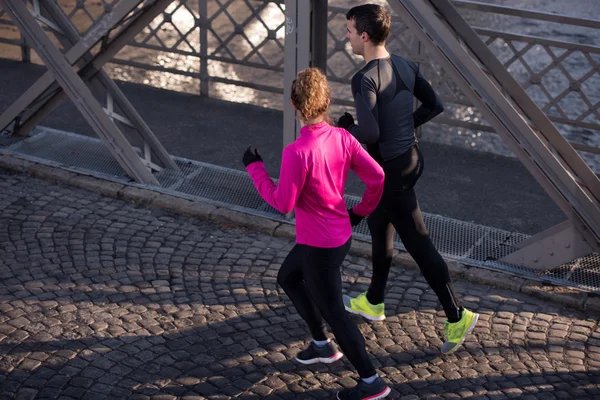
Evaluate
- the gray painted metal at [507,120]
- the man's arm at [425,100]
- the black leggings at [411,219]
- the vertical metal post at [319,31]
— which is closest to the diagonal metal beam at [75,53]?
the vertical metal post at [319,31]

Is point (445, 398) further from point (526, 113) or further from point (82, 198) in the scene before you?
point (82, 198)

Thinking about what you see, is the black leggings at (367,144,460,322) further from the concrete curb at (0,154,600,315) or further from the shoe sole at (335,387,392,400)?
the concrete curb at (0,154,600,315)

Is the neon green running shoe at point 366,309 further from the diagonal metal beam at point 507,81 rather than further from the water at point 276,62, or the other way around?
the water at point 276,62

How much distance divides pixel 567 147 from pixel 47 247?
12.7 feet

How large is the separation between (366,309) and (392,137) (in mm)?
1281

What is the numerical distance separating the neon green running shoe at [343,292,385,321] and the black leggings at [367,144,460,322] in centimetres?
54

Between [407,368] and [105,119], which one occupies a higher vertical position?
[105,119]

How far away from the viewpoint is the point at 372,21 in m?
5.27

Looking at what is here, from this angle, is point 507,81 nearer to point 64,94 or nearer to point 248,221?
point 248,221

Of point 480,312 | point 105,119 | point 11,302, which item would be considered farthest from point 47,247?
point 480,312

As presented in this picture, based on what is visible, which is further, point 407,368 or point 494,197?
point 494,197

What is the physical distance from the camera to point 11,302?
631cm

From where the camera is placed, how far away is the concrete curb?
6.55 meters

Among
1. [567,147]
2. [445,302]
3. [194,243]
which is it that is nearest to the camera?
[445,302]
